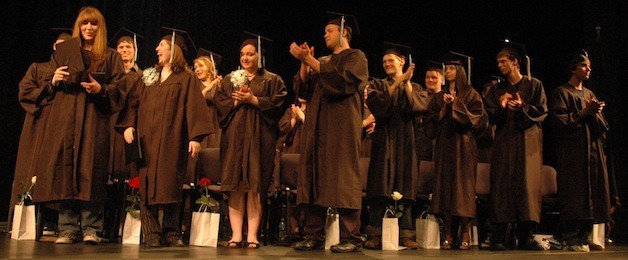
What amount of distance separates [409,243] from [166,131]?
237 cm

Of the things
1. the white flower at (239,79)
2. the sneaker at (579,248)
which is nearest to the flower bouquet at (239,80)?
the white flower at (239,79)

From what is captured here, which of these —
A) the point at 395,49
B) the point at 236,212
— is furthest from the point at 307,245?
the point at 395,49

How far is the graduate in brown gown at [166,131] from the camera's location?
5234mm

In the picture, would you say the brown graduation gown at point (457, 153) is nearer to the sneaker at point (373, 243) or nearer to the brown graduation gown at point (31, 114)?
the sneaker at point (373, 243)

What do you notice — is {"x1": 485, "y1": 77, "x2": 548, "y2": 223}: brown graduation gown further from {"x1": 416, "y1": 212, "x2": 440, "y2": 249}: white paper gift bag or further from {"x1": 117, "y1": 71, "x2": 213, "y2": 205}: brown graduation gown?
{"x1": 117, "y1": 71, "x2": 213, "y2": 205}: brown graduation gown

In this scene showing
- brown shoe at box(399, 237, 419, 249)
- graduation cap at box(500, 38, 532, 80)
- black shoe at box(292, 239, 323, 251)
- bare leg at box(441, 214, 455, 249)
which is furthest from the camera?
graduation cap at box(500, 38, 532, 80)

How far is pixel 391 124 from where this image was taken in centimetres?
585

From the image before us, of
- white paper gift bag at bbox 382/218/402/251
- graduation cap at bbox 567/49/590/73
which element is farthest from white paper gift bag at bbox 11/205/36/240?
graduation cap at bbox 567/49/590/73

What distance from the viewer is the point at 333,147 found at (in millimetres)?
4973

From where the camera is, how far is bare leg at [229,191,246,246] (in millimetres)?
5352

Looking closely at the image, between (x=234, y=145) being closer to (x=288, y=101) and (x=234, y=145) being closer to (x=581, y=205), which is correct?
(x=581, y=205)

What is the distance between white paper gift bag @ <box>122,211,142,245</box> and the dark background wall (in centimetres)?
350

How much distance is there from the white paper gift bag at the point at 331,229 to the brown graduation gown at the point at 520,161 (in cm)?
173

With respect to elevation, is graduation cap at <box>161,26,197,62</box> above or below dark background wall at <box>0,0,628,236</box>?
below
